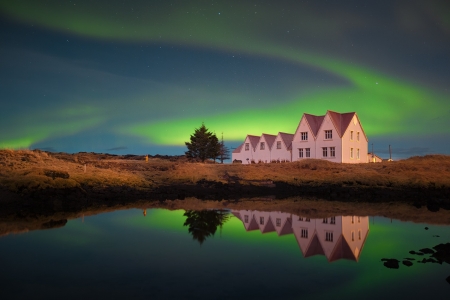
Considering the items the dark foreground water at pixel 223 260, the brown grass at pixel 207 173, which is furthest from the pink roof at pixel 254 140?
the dark foreground water at pixel 223 260

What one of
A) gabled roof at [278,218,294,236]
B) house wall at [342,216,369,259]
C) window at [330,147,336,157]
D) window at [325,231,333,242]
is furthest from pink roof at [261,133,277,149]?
window at [325,231,333,242]

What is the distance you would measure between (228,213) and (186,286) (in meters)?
13.6

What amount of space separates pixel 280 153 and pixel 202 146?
15.9 m

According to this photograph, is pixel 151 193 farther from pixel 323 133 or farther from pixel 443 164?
pixel 443 164

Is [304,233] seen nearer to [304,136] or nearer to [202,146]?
[304,136]

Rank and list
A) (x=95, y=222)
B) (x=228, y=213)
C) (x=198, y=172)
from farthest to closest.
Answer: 1. (x=198, y=172)
2. (x=228, y=213)
3. (x=95, y=222)

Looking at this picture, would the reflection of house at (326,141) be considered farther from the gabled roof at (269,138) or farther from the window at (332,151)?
the gabled roof at (269,138)

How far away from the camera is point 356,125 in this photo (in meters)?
56.3

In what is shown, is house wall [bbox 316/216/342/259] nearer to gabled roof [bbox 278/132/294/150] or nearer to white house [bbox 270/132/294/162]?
white house [bbox 270/132/294/162]

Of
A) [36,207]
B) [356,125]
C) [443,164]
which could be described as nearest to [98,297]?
[36,207]

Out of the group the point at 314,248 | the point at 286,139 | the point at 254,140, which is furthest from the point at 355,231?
the point at 254,140

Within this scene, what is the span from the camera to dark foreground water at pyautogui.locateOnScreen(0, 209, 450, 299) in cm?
1057

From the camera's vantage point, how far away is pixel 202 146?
68688 mm

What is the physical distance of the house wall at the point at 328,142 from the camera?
52.6 m
